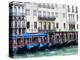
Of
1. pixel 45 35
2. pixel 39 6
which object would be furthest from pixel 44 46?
pixel 39 6

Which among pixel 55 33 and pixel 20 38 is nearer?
→ pixel 20 38

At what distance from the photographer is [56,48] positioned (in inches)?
85.5

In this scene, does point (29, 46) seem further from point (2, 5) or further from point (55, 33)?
point (2, 5)

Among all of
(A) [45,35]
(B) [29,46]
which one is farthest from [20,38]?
(A) [45,35]

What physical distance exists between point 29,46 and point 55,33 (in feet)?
0.98

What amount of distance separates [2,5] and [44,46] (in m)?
0.56

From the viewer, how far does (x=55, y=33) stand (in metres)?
2.17

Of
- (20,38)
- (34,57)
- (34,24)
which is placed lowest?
(34,57)

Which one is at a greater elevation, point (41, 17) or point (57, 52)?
point (41, 17)

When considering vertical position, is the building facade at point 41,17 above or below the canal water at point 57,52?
above

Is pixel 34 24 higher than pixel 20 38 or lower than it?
higher

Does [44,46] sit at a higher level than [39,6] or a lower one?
lower

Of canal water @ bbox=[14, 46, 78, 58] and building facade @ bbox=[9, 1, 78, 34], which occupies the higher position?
building facade @ bbox=[9, 1, 78, 34]

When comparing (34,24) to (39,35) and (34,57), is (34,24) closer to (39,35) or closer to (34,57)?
(39,35)
